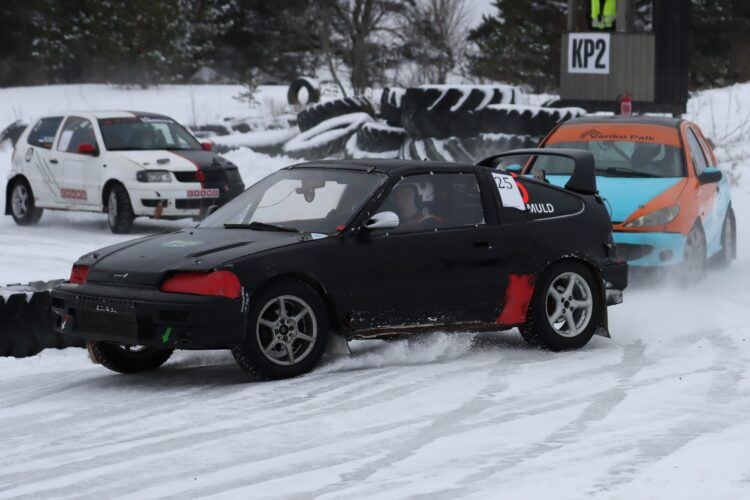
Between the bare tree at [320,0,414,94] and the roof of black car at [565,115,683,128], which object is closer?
the roof of black car at [565,115,683,128]

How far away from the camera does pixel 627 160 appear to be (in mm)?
13656

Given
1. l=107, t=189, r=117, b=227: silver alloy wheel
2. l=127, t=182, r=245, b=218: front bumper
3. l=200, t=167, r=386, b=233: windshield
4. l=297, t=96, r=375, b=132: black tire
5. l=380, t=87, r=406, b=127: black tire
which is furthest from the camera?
l=297, t=96, r=375, b=132: black tire

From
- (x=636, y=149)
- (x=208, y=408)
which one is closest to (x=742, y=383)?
(x=208, y=408)

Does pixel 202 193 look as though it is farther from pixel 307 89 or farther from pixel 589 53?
pixel 307 89

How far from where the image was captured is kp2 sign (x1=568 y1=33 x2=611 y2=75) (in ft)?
77.7

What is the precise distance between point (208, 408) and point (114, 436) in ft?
2.57

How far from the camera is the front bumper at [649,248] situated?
1258 cm

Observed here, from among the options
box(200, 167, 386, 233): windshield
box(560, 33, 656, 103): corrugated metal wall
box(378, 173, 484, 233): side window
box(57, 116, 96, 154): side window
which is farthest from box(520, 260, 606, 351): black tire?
box(560, 33, 656, 103): corrugated metal wall

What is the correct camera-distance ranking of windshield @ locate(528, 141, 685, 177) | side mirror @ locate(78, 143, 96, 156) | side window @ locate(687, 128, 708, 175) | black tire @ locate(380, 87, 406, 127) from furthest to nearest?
black tire @ locate(380, 87, 406, 127)
side mirror @ locate(78, 143, 96, 156)
side window @ locate(687, 128, 708, 175)
windshield @ locate(528, 141, 685, 177)

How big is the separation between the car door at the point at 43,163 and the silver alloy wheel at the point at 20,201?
0.67ft

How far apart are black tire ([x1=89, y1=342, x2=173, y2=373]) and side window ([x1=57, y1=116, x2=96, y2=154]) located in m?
9.97

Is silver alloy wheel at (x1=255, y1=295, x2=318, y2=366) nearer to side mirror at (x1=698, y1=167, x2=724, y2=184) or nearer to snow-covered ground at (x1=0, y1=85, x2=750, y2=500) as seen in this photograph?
snow-covered ground at (x1=0, y1=85, x2=750, y2=500)

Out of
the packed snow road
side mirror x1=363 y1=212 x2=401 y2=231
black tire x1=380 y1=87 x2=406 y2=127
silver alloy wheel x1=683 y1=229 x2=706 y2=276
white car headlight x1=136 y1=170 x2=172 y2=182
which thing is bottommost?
the packed snow road

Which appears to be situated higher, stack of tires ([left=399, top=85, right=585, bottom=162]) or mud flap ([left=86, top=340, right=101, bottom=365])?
stack of tires ([left=399, top=85, right=585, bottom=162])
